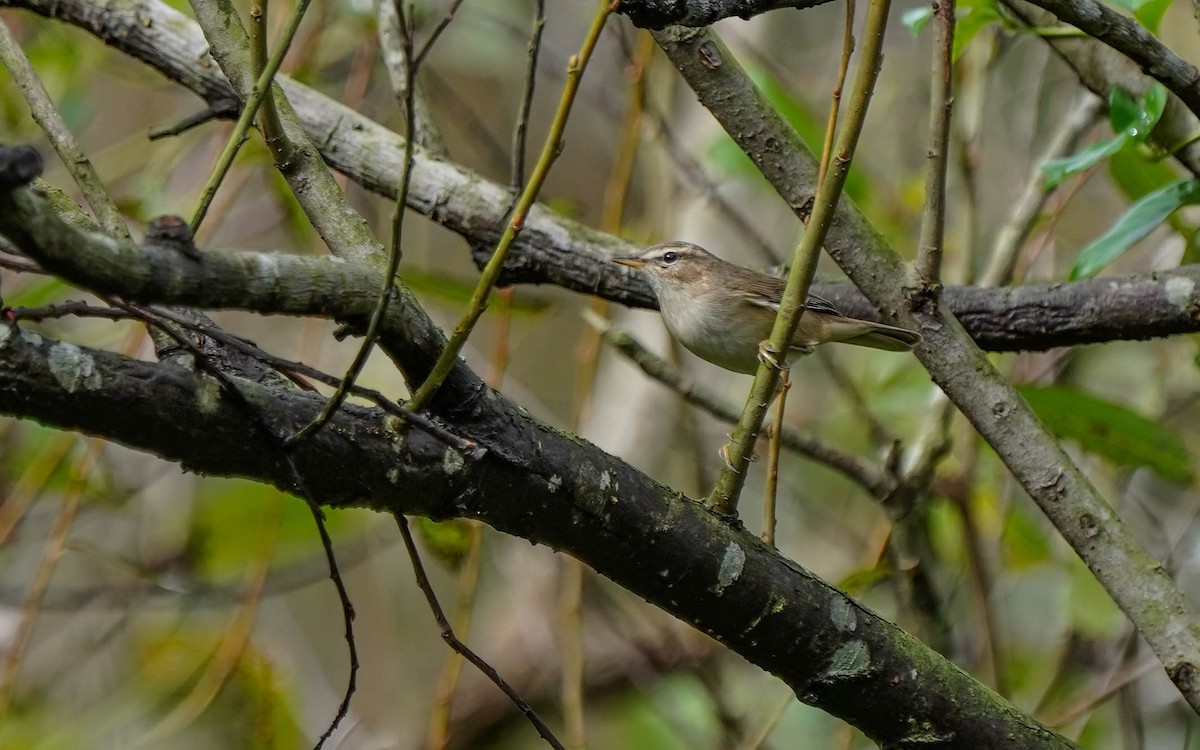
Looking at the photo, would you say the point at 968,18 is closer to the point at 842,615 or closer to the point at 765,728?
the point at 842,615

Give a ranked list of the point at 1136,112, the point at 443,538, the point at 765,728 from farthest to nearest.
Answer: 1. the point at 765,728
2. the point at 443,538
3. the point at 1136,112

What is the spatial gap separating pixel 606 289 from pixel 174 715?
2.42m

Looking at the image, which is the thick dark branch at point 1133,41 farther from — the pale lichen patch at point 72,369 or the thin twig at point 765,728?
the thin twig at point 765,728

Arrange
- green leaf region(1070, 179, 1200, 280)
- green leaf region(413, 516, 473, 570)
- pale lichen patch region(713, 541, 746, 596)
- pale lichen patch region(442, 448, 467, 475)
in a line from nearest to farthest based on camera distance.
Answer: pale lichen patch region(442, 448, 467, 475), pale lichen patch region(713, 541, 746, 596), green leaf region(1070, 179, 1200, 280), green leaf region(413, 516, 473, 570)

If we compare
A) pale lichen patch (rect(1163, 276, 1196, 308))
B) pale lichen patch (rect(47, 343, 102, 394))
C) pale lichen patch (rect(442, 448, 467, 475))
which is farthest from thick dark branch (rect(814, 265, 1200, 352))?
pale lichen patch (rect(47, 343, 102, 394))

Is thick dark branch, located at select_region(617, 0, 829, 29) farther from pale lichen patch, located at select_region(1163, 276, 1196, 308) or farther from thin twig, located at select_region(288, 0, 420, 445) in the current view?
pale lichen patch, located at select_region(1163, 276, 1196, 308)

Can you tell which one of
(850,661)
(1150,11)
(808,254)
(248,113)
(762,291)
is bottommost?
(850,661)

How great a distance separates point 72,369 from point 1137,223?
214 centimetres

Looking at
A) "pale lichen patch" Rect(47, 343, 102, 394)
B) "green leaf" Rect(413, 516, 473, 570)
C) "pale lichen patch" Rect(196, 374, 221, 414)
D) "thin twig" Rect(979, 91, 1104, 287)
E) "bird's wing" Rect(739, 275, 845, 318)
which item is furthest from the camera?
"thin twig" Rect(979, 91, 1104, 287)

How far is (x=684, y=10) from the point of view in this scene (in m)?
1.47

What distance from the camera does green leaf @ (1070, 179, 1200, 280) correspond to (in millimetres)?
2354

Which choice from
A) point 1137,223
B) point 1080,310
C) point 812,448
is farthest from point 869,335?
point 1137,223

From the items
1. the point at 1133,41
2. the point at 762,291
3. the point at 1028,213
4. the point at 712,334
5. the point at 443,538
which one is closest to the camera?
Result: the point at 1133,41

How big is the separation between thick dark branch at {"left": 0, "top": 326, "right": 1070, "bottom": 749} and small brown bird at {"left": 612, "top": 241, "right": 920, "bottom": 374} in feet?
3.56
